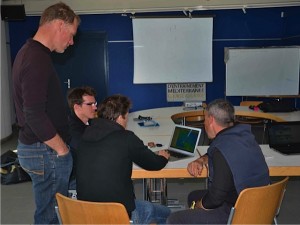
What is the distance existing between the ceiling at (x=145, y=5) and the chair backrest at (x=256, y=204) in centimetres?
535

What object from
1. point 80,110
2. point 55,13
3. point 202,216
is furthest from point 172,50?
point 202,216

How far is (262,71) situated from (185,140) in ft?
14.3

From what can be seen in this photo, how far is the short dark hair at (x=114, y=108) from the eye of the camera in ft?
6.55

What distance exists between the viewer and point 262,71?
654cm

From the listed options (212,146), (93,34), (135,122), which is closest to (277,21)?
(93,34)

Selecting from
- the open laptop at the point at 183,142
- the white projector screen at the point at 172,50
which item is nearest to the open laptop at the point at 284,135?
the open laptop at the point at 183,142

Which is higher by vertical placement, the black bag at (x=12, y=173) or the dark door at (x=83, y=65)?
the dark door at (x=83, y=65)

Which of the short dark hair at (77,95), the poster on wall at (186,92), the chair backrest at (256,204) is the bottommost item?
the chair backrest at (256,204)

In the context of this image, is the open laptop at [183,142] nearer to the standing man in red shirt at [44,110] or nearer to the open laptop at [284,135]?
the open laptop at [284,135]

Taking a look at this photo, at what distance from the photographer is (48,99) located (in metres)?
1.81

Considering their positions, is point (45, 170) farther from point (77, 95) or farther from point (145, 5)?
point (145, 5)

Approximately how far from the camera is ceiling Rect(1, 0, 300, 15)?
644 centimetres

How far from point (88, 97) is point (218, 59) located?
4.71m

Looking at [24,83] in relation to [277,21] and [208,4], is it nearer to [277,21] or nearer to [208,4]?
[208,4]
